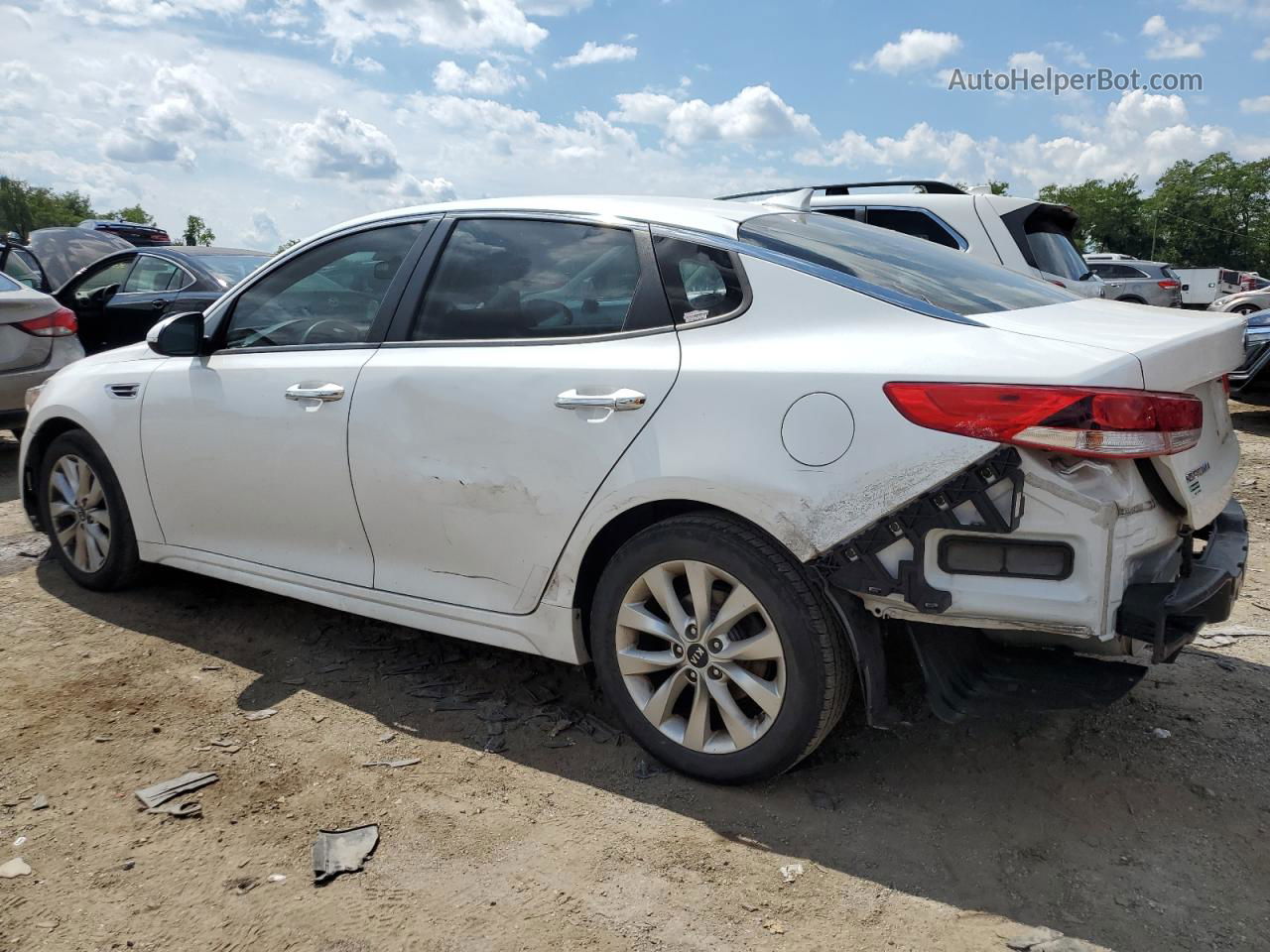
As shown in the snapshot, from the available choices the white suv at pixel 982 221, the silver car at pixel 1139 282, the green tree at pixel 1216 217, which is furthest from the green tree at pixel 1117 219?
the white suv at pixel 982 221

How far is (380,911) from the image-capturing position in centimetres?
235

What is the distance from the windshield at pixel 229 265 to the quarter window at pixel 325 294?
5002 mm

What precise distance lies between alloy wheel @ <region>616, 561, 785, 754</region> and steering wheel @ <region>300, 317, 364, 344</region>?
1.41 meters

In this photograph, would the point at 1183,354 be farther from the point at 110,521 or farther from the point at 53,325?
the point at 53,325

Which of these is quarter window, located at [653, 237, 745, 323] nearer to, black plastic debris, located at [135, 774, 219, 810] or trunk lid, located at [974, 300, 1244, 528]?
trunk lid, located at [974, 300, 1244, 528]

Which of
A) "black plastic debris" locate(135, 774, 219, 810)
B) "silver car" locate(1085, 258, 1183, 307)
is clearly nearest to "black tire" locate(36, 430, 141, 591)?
"black plastic debris" locate(135, 774, 219, 810)

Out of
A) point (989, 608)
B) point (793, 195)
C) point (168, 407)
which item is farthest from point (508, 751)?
point (793, 195)

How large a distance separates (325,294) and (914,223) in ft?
16.3

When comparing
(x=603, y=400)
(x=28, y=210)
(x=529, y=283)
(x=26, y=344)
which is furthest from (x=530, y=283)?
(x=28, y=210)

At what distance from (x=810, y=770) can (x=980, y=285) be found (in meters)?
1.55

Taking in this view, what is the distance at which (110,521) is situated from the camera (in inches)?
165

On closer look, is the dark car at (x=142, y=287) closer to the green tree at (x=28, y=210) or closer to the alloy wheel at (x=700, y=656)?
the alloy wheel at (x=700, y=656)

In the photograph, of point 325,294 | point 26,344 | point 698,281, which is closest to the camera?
point 698,281

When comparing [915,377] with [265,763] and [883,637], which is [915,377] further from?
[265,763]
